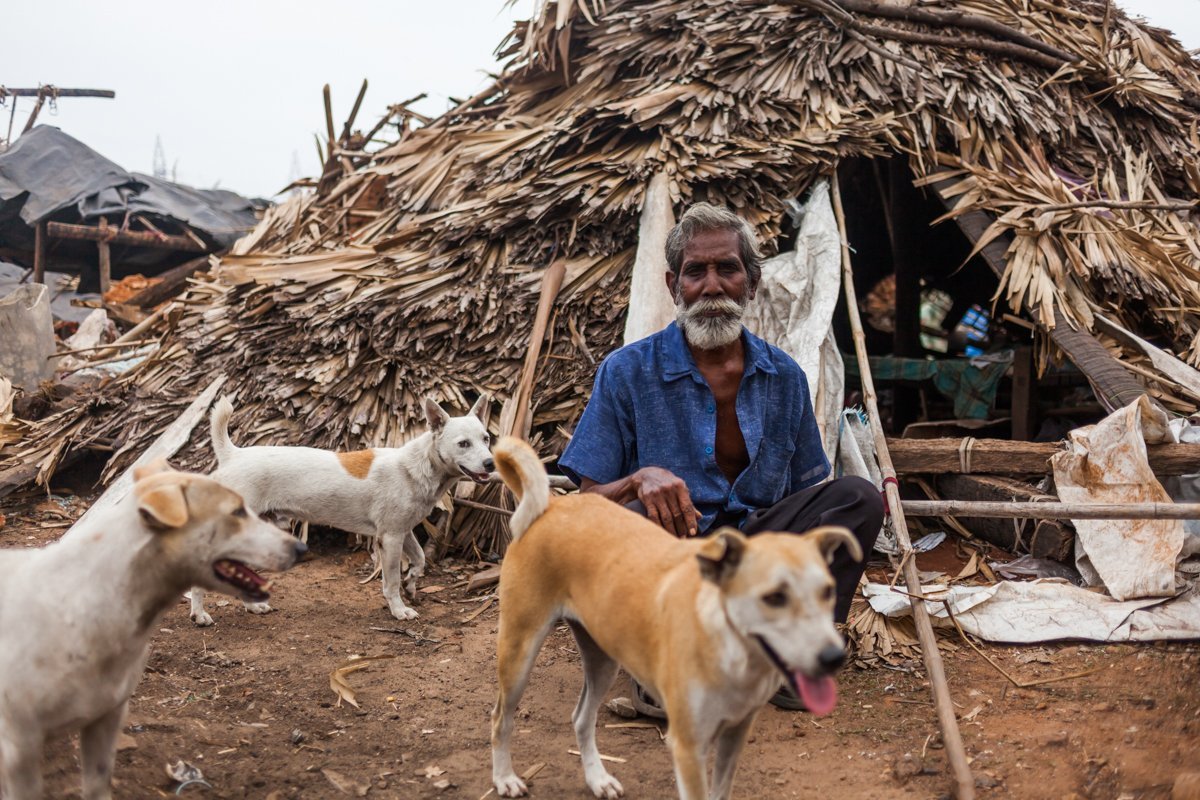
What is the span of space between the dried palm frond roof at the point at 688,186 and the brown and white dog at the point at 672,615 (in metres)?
3.10

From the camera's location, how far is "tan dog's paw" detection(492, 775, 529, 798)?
9.66ft

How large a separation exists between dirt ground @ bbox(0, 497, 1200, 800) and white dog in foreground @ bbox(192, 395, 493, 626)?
2.18ft

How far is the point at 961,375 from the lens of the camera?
7004 mm

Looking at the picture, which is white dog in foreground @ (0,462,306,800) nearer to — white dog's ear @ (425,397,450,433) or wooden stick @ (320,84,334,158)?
white dog's ear @ (425,397,450,433)

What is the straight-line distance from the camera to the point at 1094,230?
5.68m

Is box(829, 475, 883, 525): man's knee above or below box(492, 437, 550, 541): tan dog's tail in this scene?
below

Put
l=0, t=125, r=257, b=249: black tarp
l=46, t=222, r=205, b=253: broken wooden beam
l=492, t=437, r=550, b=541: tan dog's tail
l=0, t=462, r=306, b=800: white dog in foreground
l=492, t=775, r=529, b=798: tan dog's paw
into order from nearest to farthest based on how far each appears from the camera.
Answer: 1. l=0, t=462, r=306, b=800: white dog in foreground
2. l=492, t=437, r=550, b=541: tan dog's tail
3. l=492, t=775, r=529, b=798: tan dog's paw
4. l=46, t=222, r=205, b=253: broken wooden beam
5. l=0, t=125, r=257, b=249: black tarp

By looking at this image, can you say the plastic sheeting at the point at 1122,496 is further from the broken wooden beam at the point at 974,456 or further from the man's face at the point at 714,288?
the man's face at the point at 714,288

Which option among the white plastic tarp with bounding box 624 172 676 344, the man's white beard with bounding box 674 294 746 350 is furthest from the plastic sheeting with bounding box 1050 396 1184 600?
the white plastic tarp with bounding box 624 172 676 344

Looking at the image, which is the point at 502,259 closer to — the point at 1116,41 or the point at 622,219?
the point at 622,219

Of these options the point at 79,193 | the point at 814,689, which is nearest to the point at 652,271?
the point at 814,689

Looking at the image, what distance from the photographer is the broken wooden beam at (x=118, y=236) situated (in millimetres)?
13328

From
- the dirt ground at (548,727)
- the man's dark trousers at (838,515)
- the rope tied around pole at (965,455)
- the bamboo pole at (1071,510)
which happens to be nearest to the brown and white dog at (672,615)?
the dirt ground at (548,727)

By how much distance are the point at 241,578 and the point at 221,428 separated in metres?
2.79
